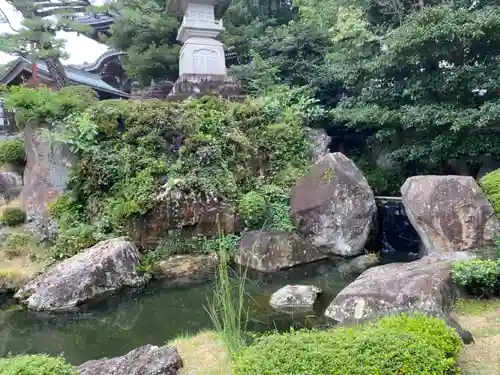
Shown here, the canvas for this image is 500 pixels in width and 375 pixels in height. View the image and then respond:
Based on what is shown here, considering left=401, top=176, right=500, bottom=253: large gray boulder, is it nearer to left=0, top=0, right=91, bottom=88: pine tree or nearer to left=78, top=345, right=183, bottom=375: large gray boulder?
left=78, top=345, right=183, bottom=375: large gray boulder

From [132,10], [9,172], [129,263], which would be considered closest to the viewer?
[129,263]

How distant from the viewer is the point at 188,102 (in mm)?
10484

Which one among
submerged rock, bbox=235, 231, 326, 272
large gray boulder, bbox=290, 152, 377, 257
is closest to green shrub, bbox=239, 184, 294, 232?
large gray boulder, bbox=290, 152, 377, 257

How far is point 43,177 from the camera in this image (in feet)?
31.8

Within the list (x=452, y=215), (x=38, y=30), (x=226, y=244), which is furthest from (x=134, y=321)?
(x=38, y=30)

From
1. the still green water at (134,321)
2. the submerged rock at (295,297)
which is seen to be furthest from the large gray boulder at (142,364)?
the submerged rock at (295,297)

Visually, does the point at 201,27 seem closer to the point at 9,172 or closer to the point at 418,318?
the point at 9,172

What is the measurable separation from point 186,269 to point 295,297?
9.74ft

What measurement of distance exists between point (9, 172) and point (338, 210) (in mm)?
9919

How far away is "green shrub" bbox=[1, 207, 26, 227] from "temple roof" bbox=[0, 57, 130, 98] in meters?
9.70

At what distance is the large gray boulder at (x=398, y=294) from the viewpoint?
4.72 meters

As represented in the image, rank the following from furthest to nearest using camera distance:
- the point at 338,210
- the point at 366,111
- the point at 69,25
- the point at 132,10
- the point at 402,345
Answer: the point at 132,10 < the point at 69,25 < the point at 366,111 < the point at 338,210 < the point at 402,345

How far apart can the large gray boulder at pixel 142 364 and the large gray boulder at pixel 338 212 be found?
5.64 m

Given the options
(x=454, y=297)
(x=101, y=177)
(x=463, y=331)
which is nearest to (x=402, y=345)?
(x=463, y=331)
